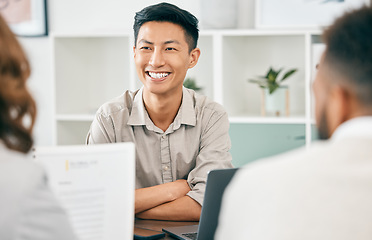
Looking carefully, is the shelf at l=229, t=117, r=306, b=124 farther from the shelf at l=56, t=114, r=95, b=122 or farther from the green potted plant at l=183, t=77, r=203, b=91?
the shelf at l=56, t=114, r=95, b=122

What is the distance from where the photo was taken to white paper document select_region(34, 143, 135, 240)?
101 cm

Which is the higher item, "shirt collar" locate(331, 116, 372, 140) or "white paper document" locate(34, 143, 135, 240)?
"shirt collar" locate(331, 116, 372, 140)

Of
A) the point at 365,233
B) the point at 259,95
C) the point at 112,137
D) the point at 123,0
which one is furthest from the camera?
the point at 123,0

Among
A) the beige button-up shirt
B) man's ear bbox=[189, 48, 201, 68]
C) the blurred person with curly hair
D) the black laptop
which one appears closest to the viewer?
the blurred person with curly hair

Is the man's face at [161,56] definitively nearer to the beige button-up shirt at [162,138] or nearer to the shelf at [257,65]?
the beige button-up shirt at [162,138]

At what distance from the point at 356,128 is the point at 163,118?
1.25m

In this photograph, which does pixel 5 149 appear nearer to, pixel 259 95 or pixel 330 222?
pixel 330 222

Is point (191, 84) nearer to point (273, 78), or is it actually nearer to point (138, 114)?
point (273, 78)

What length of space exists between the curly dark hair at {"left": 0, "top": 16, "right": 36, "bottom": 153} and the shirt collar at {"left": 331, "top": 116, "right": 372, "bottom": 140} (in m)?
0.50

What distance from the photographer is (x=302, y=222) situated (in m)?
0.72

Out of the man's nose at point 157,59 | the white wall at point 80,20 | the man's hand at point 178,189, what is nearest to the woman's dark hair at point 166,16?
the man's nose at point 157,59

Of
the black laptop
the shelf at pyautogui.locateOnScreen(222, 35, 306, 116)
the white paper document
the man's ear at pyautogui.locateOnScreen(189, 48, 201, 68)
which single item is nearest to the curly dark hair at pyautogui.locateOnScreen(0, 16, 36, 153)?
the white paper document

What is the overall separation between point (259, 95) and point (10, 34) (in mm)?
2393

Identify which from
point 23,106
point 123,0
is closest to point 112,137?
point 23,106
